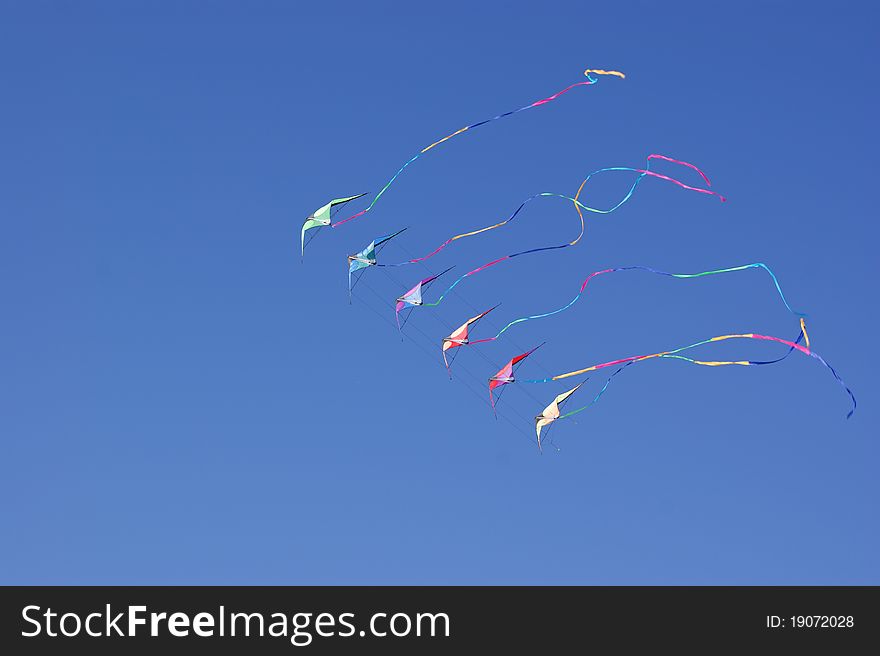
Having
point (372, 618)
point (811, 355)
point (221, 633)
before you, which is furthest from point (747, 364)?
point (221, 633)

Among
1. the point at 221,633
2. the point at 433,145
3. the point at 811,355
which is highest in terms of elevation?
the point at 433,145

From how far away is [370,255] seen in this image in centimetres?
6147

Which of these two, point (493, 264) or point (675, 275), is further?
point (493, 264)

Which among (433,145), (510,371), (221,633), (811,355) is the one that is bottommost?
(221,633)

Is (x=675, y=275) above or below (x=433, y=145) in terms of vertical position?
below

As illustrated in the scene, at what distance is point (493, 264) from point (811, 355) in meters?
9.84

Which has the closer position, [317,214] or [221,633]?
[221,633]

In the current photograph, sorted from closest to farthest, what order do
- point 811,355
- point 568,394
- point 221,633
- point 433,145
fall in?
1. point 221,633
2. point 811,355
3. point 433,145
4. point 568,394

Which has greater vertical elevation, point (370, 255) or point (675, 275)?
point (370, 255)

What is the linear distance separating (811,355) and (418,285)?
44.0ft

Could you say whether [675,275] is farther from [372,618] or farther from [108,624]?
[108,624]

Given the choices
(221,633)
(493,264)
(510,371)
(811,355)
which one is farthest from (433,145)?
(221,633)

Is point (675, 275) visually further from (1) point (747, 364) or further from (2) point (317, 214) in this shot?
(2) point (317, 214)

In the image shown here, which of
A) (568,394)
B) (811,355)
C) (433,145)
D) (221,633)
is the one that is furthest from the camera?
(568,394)
